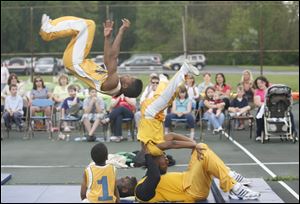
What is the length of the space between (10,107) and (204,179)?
22.6ft

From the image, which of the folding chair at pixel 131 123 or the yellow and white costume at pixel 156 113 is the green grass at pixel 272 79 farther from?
the yellow and white costume at pixel 156 113

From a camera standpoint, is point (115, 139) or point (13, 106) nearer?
point (115, 139)

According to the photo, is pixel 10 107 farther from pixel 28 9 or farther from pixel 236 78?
pixel 236 78

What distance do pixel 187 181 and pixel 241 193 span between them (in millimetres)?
698

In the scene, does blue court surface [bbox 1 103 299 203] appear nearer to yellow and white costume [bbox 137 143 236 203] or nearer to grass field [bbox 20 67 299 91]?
yellow and white costume [bbox 137 143 236 203]

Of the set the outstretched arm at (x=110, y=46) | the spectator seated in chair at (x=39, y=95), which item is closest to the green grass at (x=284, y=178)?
the outstretched arm at (x=110, y=46)

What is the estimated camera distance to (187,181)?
6.34 m

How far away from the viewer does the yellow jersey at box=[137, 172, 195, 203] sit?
20.7ft

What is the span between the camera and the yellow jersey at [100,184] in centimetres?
550

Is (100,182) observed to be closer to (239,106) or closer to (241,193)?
(241,193)

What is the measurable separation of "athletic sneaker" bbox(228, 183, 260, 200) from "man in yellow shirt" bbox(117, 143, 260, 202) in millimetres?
10

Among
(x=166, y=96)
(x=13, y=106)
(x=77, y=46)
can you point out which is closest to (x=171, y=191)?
(x=166, y=96)

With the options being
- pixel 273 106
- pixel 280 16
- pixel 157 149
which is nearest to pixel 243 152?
pixel 273 106

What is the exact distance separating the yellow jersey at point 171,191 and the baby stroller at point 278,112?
5.29 m
